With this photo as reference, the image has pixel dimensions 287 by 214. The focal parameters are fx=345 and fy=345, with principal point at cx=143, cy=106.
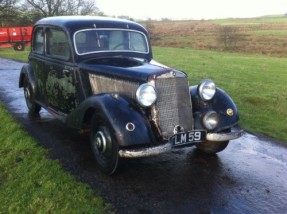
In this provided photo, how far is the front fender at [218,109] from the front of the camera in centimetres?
480

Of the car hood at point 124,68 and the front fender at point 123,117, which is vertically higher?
the car hood at point 124,68

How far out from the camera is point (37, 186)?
4348 millimetres

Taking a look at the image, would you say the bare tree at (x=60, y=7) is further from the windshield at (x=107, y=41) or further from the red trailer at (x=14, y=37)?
the windshield at (x=107, y=41)

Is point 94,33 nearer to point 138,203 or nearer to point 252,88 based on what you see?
point 138,203

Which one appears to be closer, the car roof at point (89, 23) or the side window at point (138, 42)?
the car roof at point (89, 23)

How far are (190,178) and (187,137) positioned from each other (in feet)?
1.87

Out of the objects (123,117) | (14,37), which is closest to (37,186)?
(123,117)

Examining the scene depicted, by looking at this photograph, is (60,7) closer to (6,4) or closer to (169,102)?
(6,4)

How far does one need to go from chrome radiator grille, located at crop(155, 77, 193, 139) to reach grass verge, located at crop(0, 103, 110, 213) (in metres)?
1.29

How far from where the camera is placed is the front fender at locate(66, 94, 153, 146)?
4.18 metres

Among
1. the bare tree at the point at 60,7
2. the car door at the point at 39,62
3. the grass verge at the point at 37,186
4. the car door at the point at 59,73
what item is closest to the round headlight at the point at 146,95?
the grass verge at the point at 37,186

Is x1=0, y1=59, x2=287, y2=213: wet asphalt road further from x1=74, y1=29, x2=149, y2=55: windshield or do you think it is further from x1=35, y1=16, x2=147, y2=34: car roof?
x1=35, y1=16, x2=147, y2=34: car roof

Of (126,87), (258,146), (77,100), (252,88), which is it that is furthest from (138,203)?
(252,88)

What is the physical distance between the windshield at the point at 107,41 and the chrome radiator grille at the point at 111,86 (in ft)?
2.09
